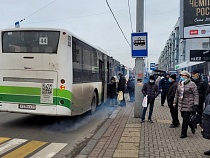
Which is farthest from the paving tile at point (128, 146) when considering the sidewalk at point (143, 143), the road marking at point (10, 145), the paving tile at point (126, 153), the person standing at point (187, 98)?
the road marking at point (10, 145)

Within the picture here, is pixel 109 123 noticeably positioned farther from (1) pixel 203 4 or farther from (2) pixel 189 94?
(1) pixel 203 4

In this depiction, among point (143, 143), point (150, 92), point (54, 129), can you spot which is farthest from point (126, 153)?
point (150, 92)

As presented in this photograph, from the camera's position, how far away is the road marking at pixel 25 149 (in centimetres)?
619

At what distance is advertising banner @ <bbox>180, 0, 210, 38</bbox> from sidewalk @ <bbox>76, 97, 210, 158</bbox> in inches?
402

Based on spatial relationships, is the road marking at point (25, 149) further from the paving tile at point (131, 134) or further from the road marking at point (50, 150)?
the paving tile at point (131, 134)

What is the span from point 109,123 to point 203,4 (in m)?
10.7

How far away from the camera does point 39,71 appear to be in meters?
8.86

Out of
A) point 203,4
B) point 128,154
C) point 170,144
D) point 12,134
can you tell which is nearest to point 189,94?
point 170,144

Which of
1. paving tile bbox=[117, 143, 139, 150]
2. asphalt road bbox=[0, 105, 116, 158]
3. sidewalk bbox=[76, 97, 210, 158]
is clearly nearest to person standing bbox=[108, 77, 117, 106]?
asphalt road bbox=[0, 105, 116, 158]

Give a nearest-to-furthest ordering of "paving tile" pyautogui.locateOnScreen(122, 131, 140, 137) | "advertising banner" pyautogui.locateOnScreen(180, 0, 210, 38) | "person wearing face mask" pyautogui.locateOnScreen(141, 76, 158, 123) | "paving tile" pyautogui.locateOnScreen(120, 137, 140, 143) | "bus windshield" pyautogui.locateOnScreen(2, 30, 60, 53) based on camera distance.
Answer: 1. "paving tile" pyautogui.locateOnScreen(120, 137, 140, 143)
2. "paving tile" pyautogui.locateOnScreen(122, 131, 140, 137)
3. "bus windshield" pyautogui.locateOnScreen(2, 30, 60, 53)
4. "person wearing face mask" pyautogui.locateOnScreen(141, 76, 158, 123)
5. "advertising banner" pyautogui.locateOnScreen(180, 0, 210, 38)

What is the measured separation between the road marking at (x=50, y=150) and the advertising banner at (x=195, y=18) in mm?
13289

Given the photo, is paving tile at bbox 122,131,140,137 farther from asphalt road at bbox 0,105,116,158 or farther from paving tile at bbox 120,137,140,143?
asphalt road at bbox 0,105,116,158

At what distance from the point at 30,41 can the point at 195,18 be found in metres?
11.9

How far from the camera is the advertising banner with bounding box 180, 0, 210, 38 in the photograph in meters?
17.4
